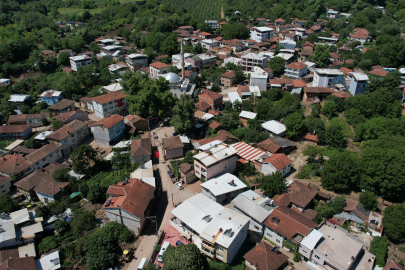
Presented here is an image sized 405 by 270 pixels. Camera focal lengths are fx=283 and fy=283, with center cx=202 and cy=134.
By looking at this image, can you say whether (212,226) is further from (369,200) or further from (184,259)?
(369,200)

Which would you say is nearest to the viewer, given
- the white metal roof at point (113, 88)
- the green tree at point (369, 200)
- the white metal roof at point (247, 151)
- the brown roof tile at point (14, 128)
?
the green tree at point (369, 200)

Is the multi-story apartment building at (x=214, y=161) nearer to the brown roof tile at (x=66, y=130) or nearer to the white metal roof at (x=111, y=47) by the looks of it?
the brown roof tile at (x=66, y=130)

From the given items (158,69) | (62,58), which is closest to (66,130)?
(158,69)

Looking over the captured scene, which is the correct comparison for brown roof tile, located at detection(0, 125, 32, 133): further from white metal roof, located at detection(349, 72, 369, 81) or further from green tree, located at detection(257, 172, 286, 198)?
white metal roof, located at detection(349, 72, 369, 81)

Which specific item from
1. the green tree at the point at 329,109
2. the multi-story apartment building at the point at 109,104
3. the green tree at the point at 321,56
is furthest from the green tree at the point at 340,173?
the green tree at the point at 321,56

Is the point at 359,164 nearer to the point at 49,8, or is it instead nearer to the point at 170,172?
the point at 170,172

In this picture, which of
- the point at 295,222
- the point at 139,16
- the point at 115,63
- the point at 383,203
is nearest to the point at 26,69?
the point at 115,63
